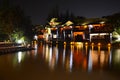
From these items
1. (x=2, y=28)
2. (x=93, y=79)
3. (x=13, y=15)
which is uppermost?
(x=13, y=15)

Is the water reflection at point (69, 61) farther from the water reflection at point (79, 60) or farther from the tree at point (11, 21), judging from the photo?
the tree at point (11, 21)

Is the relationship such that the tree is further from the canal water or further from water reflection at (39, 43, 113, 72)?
the canal water

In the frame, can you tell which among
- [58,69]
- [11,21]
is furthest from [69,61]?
[11,21]

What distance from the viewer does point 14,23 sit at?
40.1 m

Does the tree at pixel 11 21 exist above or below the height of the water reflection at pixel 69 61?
above

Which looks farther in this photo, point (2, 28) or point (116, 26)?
point (116, 26)

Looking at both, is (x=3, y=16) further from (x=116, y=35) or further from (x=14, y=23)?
(x=116, y=35)

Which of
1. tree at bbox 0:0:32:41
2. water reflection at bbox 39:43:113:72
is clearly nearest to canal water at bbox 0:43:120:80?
water reflection at bbox 39:43:113:72

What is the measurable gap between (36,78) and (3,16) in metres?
27.8

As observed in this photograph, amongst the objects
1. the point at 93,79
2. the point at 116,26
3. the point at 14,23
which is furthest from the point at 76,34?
the point at 93,79

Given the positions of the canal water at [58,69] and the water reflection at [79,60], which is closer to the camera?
the canal water at [58,69]

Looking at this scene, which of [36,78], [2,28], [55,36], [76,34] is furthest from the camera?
[55,36]

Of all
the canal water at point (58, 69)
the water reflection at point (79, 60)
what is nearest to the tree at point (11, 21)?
the water reflection at point (79, 60)

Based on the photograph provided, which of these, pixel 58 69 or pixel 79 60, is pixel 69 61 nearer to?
pixel 79 60
